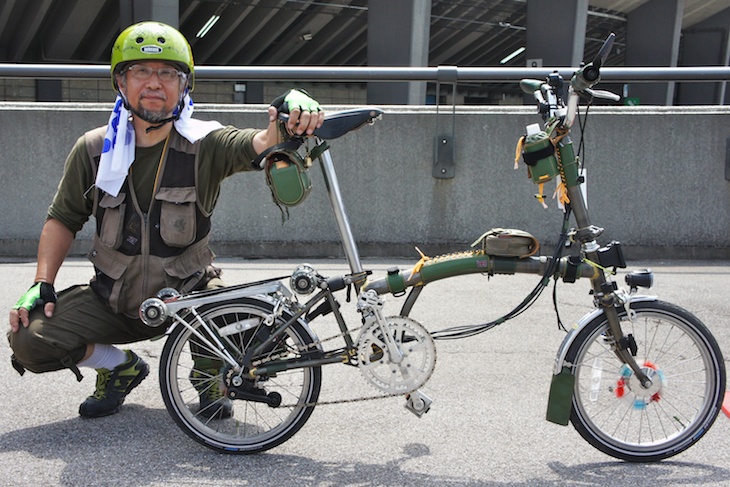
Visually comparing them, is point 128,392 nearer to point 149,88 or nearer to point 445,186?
point 149,88

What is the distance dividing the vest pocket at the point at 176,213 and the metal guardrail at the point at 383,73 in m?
4.02

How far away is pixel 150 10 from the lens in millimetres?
18250

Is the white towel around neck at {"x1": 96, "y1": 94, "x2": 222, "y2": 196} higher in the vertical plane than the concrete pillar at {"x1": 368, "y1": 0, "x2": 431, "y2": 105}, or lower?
lower

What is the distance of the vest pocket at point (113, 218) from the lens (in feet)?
12.0

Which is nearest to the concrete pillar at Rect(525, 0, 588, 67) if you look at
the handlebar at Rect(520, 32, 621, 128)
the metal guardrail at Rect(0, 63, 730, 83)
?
the metal guardrail at Rect(0, 63, 730, 83)

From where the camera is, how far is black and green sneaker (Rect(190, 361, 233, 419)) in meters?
3.72

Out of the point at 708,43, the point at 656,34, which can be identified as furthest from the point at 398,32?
the point at 708,43

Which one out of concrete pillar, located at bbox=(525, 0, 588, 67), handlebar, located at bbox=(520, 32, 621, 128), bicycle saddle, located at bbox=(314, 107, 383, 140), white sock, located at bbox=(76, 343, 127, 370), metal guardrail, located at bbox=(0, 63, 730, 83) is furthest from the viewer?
concrete pillar, located at bbox=(525, 0, 588, 67)

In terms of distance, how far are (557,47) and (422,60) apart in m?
5.23

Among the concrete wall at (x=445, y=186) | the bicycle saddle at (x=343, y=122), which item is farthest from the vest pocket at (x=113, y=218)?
the concrete wall at (x=445, y=186)

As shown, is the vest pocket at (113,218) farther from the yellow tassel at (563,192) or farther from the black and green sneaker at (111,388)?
the yellow tassel at (563,192)

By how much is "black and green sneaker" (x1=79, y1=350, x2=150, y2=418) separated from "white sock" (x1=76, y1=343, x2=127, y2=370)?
1.1 inches

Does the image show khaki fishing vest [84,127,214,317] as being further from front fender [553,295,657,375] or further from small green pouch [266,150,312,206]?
front fender [553,295,657,375]

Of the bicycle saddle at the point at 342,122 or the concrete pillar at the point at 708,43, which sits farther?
the concrete pillar at the point at 708,43
